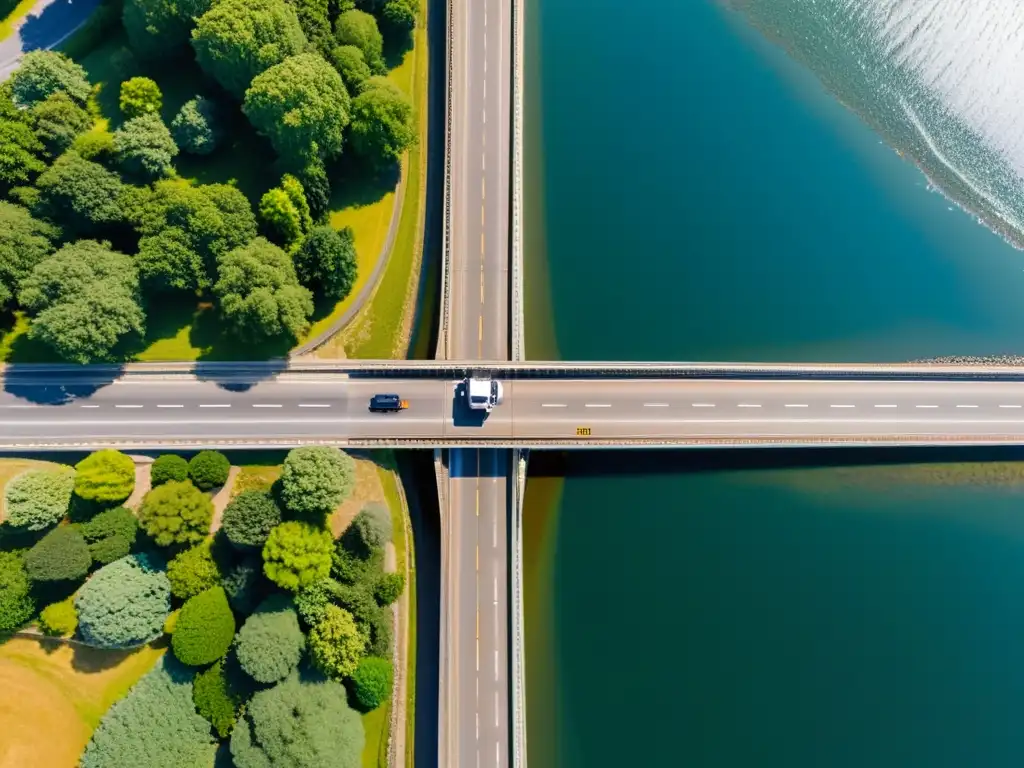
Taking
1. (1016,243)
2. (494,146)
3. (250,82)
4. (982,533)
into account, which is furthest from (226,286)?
(1016,243)

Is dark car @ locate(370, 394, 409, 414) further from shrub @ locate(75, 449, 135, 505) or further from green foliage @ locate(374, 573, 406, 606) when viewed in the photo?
shrub @ locate(75, 449, 135, 505)

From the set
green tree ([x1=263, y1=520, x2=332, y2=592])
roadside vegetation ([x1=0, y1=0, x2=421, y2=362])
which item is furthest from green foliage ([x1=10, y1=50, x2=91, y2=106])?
green tree ([x1=263, y1=520, x2=332, y2=592])

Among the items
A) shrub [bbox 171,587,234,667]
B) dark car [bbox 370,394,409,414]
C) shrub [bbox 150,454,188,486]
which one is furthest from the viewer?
dark car [bbox 370,394,409,414]

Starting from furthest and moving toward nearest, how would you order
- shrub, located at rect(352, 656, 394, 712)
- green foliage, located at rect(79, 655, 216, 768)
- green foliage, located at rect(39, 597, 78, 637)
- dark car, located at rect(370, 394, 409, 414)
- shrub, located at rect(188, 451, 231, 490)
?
dark car, located at rect(370, 394, 409, 414), shrub, located at rect(188, 451, 231, 490), shrub, located at rect(352, 656, 394, 712), green foliage, located at rect(39, 597, 78, 637), green foliage, located at rect(79, 655, 216, 768)

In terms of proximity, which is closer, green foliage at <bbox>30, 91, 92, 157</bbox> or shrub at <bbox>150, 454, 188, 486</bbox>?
shrub at <bbox>150, 454, 188, 486</bbox>

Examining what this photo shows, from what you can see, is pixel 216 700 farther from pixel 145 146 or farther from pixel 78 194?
pixel 145 146

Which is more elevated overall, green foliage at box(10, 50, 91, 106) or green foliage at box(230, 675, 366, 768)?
green foliage at box(10, 50, 91, 106)

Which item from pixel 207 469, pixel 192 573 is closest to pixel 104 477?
pixel 207 469
